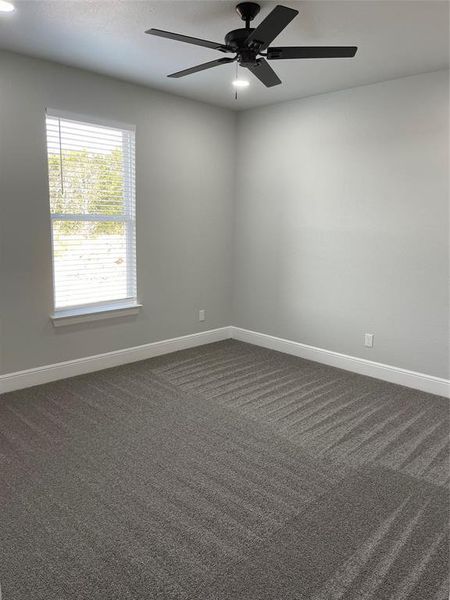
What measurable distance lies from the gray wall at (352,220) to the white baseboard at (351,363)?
7 cm

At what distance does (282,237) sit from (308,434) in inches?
91.2

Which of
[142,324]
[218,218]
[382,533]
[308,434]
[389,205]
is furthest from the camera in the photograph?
[218,218]

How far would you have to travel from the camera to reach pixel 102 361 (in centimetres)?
414

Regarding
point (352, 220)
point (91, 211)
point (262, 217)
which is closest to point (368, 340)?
point (352, 220)

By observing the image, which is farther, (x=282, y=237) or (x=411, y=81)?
(x=282, y=237)

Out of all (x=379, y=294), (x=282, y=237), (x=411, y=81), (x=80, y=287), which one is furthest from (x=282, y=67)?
(x=80, y=287)

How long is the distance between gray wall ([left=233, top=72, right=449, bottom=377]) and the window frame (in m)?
1.38

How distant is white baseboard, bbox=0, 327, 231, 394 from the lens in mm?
3607

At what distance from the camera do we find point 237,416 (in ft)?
10.6

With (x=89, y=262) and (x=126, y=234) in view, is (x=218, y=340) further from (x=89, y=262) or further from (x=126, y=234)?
(x=89, y=262)

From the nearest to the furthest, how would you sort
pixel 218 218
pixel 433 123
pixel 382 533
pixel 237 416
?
pixel 382 533 < pixel 237 416 < pixel 433 123 < pixel 218 218

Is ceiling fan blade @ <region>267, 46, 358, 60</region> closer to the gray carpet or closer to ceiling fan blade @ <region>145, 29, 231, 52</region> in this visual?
ceiling fan blade @ <region>145, 29, 231, 52</region>

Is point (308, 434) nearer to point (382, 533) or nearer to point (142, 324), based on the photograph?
point (382, 533)

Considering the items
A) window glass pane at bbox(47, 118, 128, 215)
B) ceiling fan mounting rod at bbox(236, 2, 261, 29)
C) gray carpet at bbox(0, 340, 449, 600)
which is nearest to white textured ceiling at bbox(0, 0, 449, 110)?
ceiling fan mounting rod at bbox(236, 2, 261, 29)
